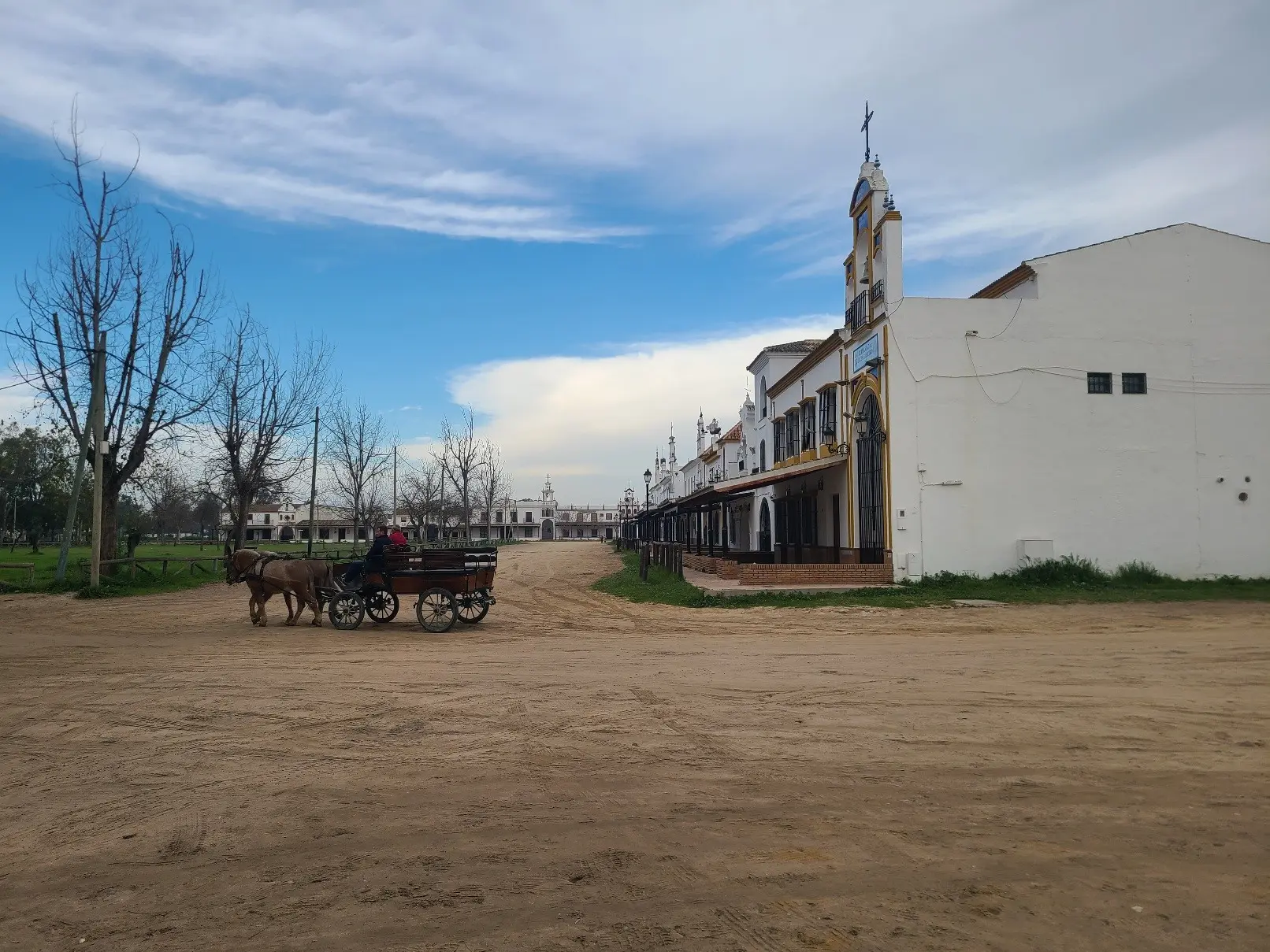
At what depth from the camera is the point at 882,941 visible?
3.48m

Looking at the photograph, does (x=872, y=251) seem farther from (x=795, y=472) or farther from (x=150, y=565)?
(x=150, y=565)

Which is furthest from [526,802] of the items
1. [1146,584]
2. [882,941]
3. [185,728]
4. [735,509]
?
[735,509]

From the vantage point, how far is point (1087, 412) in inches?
851

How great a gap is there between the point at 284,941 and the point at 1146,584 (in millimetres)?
21765

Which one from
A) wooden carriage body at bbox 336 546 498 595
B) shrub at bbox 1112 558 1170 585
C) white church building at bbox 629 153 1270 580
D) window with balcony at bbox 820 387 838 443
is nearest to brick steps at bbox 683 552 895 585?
white church building at bbox 629 153 1270 580

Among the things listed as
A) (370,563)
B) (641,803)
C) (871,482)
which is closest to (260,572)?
(370,563)

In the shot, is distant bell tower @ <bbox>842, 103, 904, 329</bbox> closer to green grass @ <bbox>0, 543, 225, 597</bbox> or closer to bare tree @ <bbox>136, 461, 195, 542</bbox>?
green grass @ <bbox>0, 543, 225, 597</bbox>

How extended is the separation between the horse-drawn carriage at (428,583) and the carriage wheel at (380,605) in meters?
0.17

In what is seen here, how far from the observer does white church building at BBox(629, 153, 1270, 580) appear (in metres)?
21.3

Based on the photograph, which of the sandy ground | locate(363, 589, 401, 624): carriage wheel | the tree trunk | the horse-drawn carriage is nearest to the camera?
the sandy ground

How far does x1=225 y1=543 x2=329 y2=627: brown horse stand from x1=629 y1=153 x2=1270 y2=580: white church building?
13.2 m

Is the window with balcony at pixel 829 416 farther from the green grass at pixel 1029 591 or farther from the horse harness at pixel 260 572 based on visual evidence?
the horse harness at pixel 260 572

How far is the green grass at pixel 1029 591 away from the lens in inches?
713

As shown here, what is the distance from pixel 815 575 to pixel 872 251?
8935 mm
